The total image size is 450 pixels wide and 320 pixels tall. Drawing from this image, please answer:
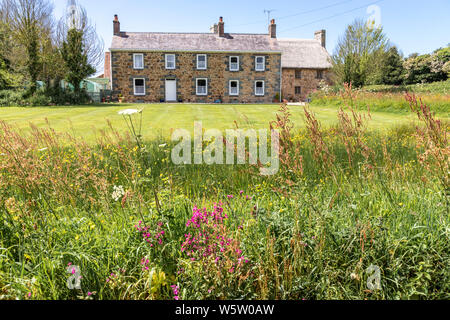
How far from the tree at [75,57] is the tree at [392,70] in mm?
24823

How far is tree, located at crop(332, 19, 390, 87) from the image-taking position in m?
24.0

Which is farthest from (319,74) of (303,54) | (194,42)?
(194,42)

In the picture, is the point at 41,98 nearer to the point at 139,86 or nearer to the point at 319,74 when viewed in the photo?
the point at 139,86

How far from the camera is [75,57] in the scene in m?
23.5

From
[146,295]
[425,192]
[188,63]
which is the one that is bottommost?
[146,295]

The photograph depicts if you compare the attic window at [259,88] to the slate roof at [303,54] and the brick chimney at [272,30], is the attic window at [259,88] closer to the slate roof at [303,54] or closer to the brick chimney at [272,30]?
the slate roof at [303,54]

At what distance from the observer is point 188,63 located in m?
30.4

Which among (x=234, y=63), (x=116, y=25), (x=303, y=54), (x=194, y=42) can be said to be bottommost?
(x=234, y=63)

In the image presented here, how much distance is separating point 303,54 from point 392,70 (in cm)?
838

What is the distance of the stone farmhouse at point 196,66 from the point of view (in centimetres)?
2975
